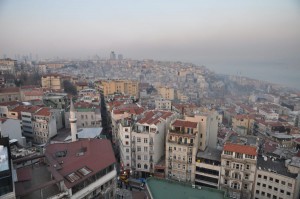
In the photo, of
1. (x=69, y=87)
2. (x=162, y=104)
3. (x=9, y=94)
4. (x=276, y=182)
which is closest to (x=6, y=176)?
(x=276, y=182)

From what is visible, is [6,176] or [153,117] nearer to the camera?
[6,176]

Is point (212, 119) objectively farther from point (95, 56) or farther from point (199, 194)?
point (95, 56)

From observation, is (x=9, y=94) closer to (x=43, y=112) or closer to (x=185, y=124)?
(x=43, y=112)

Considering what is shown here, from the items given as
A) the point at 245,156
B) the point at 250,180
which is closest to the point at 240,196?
the point at 250,180

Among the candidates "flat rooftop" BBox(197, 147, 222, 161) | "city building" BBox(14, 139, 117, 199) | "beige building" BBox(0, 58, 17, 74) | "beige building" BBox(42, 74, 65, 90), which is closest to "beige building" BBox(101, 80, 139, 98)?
"beige building" BBox(42, 74, 65, 90)

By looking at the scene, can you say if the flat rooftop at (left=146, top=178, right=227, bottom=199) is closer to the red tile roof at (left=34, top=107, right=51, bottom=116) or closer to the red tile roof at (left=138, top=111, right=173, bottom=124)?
the red tile roof at (left=138, top=111, right=173, bottom=124)

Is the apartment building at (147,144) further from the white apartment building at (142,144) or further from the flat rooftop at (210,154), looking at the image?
the flat rooftop at (210,154)

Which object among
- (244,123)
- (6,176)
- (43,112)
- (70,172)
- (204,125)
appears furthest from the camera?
(244,123)
